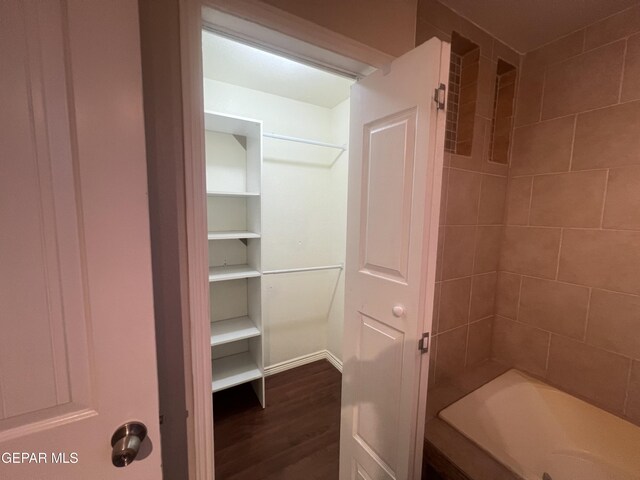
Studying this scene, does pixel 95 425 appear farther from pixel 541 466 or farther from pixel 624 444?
pixel 624 444

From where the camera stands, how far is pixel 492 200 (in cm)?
153

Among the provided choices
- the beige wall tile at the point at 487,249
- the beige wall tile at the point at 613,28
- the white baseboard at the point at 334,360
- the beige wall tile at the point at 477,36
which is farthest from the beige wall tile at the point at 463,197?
the white baseboard at the point at 334,360

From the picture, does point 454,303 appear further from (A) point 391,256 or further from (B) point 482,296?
(A) point 391,256

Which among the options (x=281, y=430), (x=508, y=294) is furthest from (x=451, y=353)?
(x=281, y=430)

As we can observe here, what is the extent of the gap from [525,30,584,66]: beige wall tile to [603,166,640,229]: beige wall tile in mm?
649

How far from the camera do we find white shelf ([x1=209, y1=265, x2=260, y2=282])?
1.69 m

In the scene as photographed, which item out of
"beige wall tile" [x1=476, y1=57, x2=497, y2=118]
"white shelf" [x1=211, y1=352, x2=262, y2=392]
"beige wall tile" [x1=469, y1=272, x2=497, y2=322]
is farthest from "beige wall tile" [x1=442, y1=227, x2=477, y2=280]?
"white shelf" [x1=211, y1=352, x2=262, y2=392]

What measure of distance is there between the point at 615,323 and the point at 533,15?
150 centimetres

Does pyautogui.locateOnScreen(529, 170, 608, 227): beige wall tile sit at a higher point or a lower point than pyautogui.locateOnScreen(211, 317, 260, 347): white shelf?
higher

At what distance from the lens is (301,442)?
1.62 meters

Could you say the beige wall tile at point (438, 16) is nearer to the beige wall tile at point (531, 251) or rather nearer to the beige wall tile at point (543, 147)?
the beige wall tile at point (543, 147)

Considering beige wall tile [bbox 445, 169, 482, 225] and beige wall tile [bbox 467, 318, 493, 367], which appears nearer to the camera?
beige wall tile [bbox 445, 169, 482, 225]

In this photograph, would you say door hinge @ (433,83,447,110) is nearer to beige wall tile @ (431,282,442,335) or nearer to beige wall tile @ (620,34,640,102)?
beige wall tile @ (431,282,442,335)

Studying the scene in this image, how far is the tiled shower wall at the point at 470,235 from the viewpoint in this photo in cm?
135
